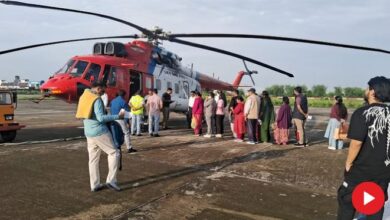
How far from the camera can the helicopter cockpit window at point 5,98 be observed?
10.8 m

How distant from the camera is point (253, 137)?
1200 centimetres

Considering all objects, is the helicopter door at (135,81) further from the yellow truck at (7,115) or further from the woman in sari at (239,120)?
the yellow truck at (7,115)

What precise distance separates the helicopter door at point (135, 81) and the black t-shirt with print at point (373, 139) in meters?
11.7

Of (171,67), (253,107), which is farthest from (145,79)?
(253,107)

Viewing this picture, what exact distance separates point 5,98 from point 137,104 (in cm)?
386

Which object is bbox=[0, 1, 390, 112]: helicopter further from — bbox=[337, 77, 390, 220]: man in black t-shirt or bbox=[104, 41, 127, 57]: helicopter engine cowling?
bbox=[337, 77, 390, 220]: man in black t-shirt

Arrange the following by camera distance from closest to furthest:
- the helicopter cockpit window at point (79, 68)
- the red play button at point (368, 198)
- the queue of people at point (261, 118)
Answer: the red play button at point (368, 198)
the queue of people at point (261, 118)
the helicopter cockpit window at point (79, 68)

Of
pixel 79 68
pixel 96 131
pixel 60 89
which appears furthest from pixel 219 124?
pixel 96 131

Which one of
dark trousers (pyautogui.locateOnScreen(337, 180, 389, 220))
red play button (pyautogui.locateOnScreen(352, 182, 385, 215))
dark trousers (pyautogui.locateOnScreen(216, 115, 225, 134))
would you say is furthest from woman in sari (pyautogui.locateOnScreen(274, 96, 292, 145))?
red play button (pyautogui.locateOnScreen(352, 182, 385, 215))

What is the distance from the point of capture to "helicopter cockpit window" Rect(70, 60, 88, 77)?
12.9 meters

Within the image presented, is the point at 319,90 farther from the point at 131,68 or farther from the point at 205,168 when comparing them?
the point at 205,168

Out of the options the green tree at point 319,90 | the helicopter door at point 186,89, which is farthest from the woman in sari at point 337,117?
the green tree at point 319,90

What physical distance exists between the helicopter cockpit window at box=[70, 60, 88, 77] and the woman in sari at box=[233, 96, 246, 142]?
536 cm

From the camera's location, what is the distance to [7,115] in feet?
35.7
